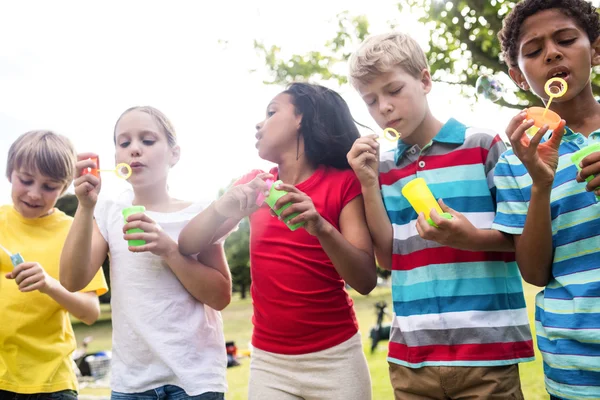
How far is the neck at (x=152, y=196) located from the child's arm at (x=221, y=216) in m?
0.29

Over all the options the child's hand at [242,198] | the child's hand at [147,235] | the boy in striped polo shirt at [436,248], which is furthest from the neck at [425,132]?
the child's hand at [147,235]

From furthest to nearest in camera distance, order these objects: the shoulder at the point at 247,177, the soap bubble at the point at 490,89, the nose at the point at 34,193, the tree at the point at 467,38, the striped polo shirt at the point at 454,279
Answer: the tree at the point at 467,38 < the nose at the point at 34,193 < the soap bubble at the point at 490,89 < the shoulder at the point at 247,177 < the striped polo shirt at the point at 454,279

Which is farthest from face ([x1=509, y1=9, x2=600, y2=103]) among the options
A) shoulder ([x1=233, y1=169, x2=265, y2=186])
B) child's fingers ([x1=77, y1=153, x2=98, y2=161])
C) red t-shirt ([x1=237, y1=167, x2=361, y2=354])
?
child's fingers ([x1=77, y1=153, x2=98, y2=161])

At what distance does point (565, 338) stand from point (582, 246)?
12.0 inches

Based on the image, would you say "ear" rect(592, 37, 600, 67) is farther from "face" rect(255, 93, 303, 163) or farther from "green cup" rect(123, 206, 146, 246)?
"green cup" rect(123, 206, 146, 246)

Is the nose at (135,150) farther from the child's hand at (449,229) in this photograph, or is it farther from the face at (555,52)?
the face at (555,52)

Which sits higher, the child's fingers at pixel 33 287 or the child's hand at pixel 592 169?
the child's hand at pixel 592 169

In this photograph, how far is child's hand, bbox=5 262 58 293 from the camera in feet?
8.51

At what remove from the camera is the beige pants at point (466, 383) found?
1.95m

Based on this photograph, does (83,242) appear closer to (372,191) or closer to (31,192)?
(31,192)

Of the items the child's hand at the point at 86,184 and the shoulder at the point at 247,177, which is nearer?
the child's hand at the point at 86,184

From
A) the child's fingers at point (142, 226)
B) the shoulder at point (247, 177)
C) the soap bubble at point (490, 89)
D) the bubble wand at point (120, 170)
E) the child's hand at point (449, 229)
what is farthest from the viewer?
the soap bubble at point (490, 89)

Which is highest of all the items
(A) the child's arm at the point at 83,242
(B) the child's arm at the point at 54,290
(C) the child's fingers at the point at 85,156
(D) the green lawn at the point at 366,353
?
(C) the child's fingers at the point at 85,156

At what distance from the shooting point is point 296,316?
2.29 meters
